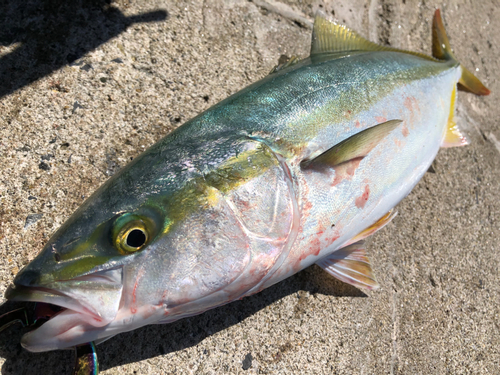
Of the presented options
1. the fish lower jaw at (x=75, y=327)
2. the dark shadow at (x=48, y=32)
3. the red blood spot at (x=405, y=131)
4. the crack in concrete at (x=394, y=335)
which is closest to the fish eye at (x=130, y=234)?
the fish lower jaw at (x=75, y=327)

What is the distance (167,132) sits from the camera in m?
1.80

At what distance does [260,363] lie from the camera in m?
1.60

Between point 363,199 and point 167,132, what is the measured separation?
3.29 ft

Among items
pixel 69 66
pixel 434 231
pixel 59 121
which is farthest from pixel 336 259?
pixel 69 66

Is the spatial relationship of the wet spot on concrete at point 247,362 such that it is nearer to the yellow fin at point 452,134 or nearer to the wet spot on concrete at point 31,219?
the wet spot on concrete at point 31,219

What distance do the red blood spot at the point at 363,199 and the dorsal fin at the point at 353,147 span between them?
0.15 metres

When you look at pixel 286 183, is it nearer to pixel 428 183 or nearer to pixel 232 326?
pixel 232 326

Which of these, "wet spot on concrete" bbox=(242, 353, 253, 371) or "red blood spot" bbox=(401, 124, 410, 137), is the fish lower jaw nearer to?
"wet spot on concrete" bbox=(242, 353, 253, 371)

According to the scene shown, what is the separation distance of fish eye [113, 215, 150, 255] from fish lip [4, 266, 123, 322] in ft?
0.21

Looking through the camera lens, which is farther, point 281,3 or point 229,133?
point 281,3

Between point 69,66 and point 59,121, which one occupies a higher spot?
point 69,66

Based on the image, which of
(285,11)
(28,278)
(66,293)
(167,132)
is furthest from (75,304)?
(285,11)

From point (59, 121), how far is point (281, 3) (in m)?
1.58

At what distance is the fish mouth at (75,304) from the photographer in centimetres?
96
